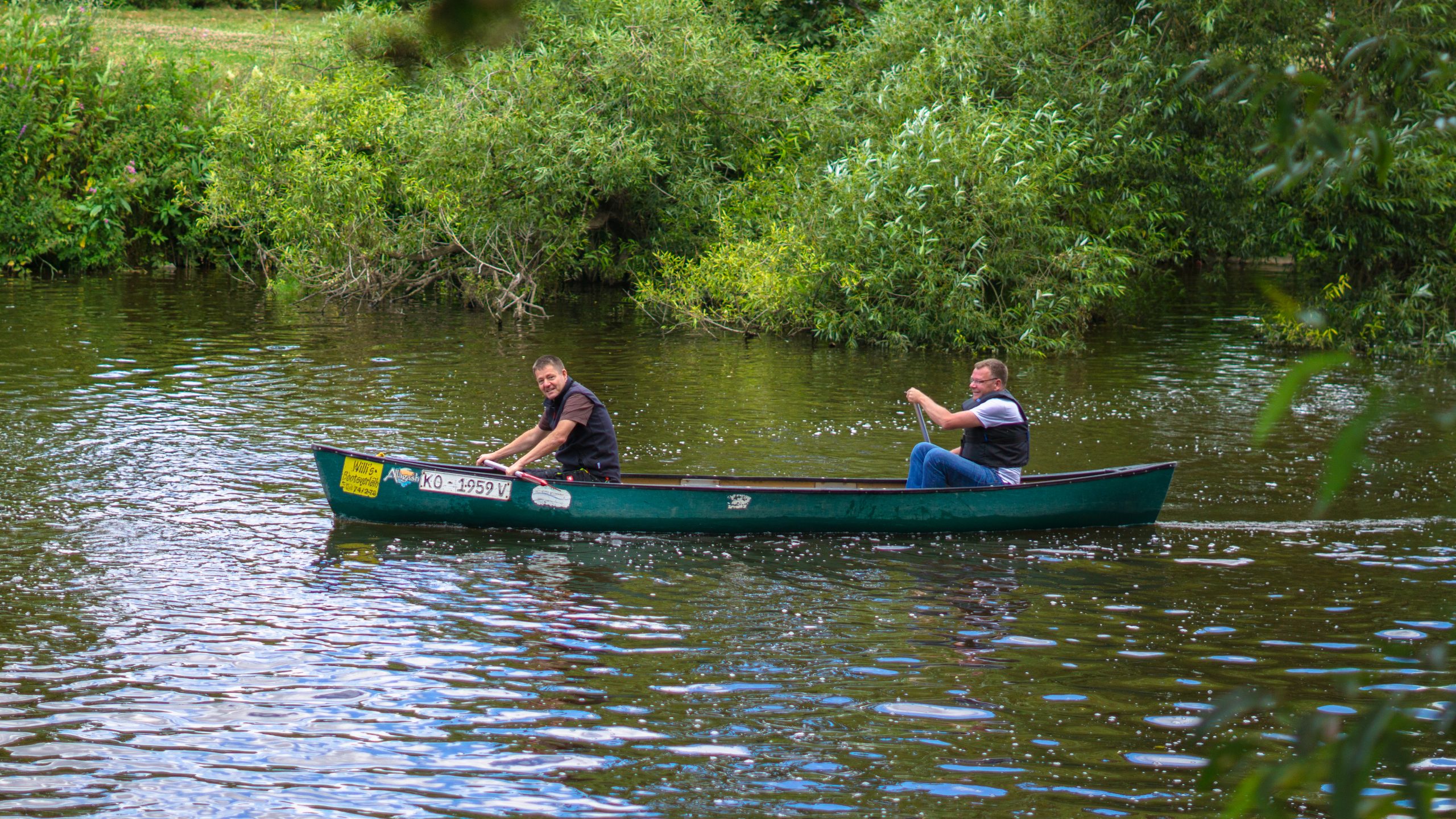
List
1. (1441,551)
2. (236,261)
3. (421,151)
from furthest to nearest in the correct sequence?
(236,261)
(421,151)
(1441,551)

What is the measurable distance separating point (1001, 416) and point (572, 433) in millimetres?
3387

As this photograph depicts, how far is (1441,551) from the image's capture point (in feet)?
33.8

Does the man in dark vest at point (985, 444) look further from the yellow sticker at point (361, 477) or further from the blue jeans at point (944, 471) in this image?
the yellow sticker at point (361, 477)

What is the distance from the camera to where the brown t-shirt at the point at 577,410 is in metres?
10.9

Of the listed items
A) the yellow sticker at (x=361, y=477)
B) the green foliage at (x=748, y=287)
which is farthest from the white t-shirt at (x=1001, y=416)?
the green foliage at (x=748, y=287)

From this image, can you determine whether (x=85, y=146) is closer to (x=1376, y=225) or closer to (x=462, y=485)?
(x=462, y=485)

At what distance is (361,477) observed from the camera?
10.6m

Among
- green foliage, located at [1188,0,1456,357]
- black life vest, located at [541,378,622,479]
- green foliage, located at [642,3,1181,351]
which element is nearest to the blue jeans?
black life vest, located at [541,378,622,479]

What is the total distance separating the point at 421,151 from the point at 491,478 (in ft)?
48.7

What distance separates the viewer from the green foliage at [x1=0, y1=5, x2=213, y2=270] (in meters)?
29.3

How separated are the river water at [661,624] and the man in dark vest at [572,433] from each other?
A: 65cm

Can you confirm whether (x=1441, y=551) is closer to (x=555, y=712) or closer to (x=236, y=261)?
(x=555, y=712)

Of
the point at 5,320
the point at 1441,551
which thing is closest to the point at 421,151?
the point at 5,320

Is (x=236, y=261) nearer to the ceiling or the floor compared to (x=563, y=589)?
nearer to the ceiling
